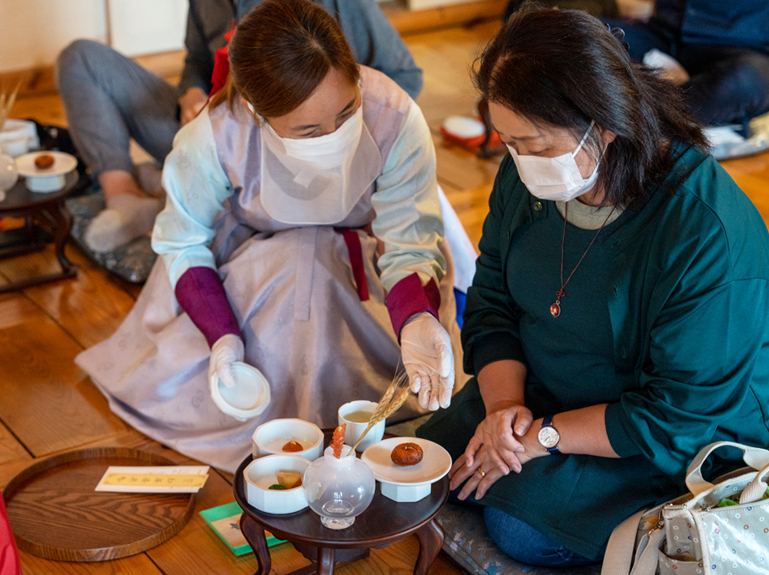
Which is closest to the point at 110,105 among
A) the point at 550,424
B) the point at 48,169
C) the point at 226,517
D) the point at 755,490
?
the point at 48,169

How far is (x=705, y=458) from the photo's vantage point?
130 cm

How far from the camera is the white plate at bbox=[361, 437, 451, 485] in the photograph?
4.20 feet

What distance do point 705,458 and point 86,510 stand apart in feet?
3.65

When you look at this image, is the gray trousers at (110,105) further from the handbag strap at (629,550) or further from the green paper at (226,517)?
the handbag strap at (629,550)

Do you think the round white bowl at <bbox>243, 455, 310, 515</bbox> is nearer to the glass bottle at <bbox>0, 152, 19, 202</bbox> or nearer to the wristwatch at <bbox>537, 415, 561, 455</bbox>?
the wristwatch at <bbox>537, 415, 561, 455</bbox>

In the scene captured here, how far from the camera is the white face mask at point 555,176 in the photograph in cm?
126

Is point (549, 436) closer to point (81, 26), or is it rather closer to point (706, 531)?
point (706, 531)

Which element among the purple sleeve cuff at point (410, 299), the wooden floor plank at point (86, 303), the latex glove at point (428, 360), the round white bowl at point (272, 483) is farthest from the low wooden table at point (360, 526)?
the wooden floor plank at point (86, 303)

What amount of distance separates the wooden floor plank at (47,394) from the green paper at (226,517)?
383 mm

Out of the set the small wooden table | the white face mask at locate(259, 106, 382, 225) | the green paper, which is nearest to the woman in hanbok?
the white face mask at locate(259, 106, 382, 225)

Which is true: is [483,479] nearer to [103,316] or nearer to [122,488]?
[122,488]

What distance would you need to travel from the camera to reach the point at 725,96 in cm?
328

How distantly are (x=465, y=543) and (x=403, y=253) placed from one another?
0.57 metres

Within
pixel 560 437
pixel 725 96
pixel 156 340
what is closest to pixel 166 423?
pixel 156 340
